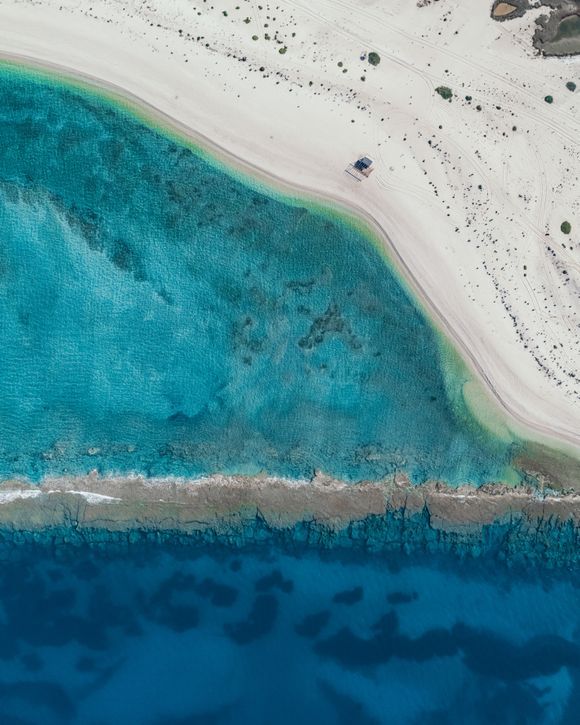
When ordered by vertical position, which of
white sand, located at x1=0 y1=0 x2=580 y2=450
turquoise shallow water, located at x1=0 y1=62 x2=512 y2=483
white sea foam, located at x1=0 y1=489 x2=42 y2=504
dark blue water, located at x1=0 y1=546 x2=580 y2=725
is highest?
white sand, located at x1=0 y1=0 x2=580 y2=450

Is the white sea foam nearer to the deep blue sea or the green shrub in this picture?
the deep blue sea

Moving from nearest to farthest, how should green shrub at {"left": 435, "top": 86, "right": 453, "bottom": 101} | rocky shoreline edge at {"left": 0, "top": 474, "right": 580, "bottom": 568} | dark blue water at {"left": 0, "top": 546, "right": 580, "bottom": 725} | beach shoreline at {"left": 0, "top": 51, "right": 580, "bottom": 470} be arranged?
green shrub at {"left": 435, "top": 86, "right": 453, "bottom": 101} → beach shoreline at {"left": 0, "top": 51, "right": 580, "bottom": 470} → dark blue water at {"left": 0, "top": 546, "right": 580, "bottom": 725} → rocky shoreline edge at {"left": 0, "top": 474, "right": 580, "bottom": 568}

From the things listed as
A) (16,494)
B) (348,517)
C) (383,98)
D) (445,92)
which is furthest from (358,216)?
(16,494)

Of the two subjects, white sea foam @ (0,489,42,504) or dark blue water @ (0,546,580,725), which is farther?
white sea foam @ (0,489,42,504)

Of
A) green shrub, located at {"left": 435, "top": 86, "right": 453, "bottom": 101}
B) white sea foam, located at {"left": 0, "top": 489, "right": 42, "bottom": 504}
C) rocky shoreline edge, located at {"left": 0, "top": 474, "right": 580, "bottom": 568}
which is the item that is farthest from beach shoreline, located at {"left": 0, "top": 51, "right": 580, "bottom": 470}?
white sea foam, located at {"left": 0, "top": 489, "right": 42, "bottom": 504}

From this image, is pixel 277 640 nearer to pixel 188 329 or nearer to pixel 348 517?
pixel 348 517

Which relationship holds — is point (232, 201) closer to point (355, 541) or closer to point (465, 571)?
point (355, 541)

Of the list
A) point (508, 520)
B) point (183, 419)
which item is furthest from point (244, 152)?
point (508, 520)
